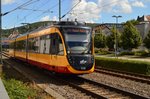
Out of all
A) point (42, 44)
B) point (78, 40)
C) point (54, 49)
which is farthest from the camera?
point (42, 44)

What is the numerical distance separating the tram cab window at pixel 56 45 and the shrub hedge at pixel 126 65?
25.9ft

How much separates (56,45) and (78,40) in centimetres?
129

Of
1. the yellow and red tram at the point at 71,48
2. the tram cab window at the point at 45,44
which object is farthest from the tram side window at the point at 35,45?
the yellow and red tram at the point at 71,48

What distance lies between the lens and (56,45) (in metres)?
20.0

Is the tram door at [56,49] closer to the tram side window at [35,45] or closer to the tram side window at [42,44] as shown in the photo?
the tram side window at [42,44]

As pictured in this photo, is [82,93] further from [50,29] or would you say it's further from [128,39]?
[128,39]

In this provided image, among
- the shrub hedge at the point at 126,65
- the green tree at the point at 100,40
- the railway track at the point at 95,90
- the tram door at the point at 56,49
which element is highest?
the green tree at the point at 100,40

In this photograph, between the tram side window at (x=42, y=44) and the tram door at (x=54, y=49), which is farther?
the tram side window at (x=42, y=44)

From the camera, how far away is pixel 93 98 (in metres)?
14.5

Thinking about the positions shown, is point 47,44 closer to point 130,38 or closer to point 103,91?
point 103,91

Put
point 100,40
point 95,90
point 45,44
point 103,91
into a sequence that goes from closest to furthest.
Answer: point 103,91, point 95,90, point 45,44, point 100,40

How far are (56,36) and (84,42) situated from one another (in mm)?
1632

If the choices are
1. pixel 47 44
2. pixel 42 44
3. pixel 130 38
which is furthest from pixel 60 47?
pixel 130 38

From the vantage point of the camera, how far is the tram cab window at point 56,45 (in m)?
19.5
